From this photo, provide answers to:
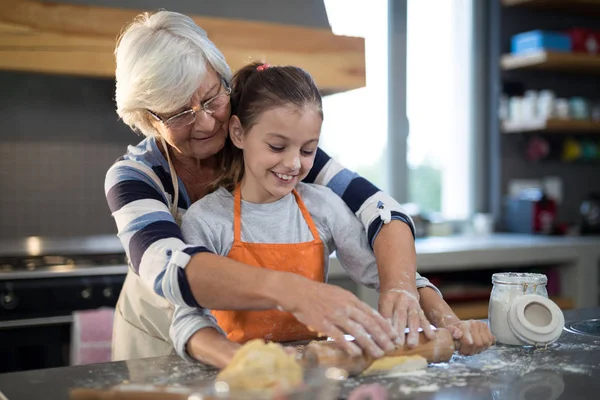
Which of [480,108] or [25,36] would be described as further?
[480,108]

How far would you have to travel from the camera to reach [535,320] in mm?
1260

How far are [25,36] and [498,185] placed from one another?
8.35ft

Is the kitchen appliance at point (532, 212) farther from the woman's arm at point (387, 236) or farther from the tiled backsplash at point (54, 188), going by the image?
the woman's arm at point (387, 236)

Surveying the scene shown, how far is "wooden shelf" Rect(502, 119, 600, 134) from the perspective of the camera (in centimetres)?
354

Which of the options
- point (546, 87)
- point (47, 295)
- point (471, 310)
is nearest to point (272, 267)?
point (47, 295)

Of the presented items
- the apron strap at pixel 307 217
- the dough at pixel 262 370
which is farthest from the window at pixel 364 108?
the dough at pixel 262 370

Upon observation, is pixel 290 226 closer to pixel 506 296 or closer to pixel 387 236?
pixel 387 236

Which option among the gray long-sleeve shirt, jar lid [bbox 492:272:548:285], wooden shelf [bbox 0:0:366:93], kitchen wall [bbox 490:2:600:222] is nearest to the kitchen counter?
jar lid [bbox 492:272:548:285]

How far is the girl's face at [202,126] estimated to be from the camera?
143cm

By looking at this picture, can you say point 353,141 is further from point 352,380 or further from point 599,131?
point 352,380

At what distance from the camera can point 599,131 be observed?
150 inches

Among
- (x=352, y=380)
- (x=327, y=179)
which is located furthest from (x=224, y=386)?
(x=327, y=179)

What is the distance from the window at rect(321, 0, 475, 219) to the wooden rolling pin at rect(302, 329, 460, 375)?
245 centimetres

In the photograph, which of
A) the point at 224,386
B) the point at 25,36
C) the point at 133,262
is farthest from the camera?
the point at 25,36
